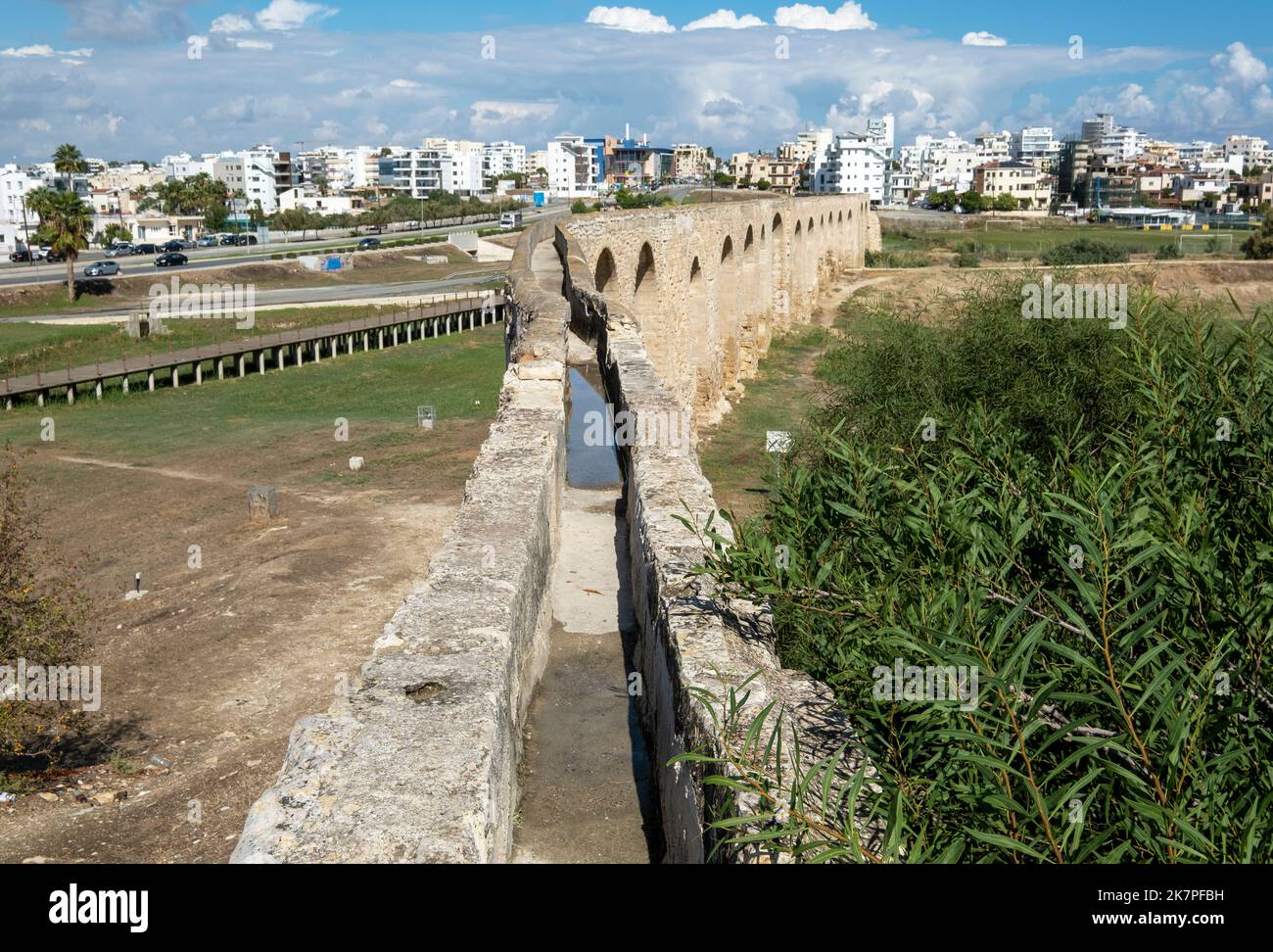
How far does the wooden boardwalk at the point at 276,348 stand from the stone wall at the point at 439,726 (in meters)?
22.9

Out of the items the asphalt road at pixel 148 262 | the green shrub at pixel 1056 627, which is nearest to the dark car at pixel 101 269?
the asphalt road at pixel 148 262

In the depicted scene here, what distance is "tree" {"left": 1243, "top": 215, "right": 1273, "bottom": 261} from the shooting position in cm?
5125

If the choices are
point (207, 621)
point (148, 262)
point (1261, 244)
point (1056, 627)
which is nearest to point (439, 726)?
point (1056, 627)

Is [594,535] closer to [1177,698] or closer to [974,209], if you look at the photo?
[1177,698]

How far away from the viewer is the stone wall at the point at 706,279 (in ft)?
57.1

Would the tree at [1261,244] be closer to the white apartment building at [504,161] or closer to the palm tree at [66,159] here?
the palm tree at [66,159]

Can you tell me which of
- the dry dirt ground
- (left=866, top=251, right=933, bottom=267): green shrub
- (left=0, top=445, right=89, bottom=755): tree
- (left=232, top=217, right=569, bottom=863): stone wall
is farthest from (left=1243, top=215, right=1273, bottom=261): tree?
(left=232, top=217, right=569, bottom=863): stone wall

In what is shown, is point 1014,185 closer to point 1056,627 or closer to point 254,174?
point 254,174

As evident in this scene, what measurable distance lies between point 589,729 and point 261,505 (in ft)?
36.0

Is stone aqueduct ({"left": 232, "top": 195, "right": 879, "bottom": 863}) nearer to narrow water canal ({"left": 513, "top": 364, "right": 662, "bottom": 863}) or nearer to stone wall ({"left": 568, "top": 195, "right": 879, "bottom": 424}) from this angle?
narrow water canal ({"left": 513, "top": 364, "right": 662, "bottom": 863})

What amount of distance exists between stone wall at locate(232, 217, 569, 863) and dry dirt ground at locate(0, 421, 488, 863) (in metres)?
0.34
